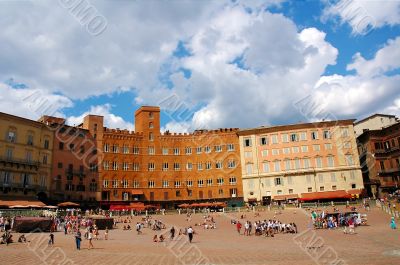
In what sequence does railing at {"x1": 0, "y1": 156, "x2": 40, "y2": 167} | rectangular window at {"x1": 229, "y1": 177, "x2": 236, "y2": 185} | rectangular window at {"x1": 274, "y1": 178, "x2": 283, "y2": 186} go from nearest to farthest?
railing at {"x1": 0, "y1": 156, "x2": 40, "y2": 167} → rectangular window at {"x1": 274, "y1": 178, "x2": 283, "y2": 186} → rectangular window at {"x1": 229, "y1": 177, "x2": 236, "y2": 185}

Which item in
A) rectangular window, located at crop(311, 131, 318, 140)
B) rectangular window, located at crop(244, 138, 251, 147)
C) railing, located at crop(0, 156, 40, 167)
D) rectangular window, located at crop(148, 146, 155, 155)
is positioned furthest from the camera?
rectangular window, located at crop(148, 146, 155, 155)

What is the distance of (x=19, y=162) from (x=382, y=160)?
6802 cm

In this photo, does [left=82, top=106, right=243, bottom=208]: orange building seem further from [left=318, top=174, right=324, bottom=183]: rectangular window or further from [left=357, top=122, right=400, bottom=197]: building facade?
[left=357, top=122, right=400, bottom=197]: building facade

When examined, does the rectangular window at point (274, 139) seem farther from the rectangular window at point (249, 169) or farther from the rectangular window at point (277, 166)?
the rectangular window at point (249, 169)

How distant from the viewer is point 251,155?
3051 inches

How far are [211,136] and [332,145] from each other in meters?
25.2

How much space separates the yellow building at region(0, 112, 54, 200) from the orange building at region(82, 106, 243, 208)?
10.8m

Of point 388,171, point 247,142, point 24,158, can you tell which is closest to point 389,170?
point 388,171

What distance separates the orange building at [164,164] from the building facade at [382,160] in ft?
87.6

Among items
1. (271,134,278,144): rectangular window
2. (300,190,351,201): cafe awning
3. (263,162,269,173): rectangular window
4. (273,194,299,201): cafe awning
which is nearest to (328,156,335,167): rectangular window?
(300,190,351,201): cafe awning

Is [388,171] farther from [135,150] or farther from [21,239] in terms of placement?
[21,239]

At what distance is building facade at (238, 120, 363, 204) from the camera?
2847 inches

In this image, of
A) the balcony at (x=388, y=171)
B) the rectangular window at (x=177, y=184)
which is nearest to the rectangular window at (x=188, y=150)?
the rectangular window at (x=177, y=184)

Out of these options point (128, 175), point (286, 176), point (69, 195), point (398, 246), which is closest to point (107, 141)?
point (128, 175)
